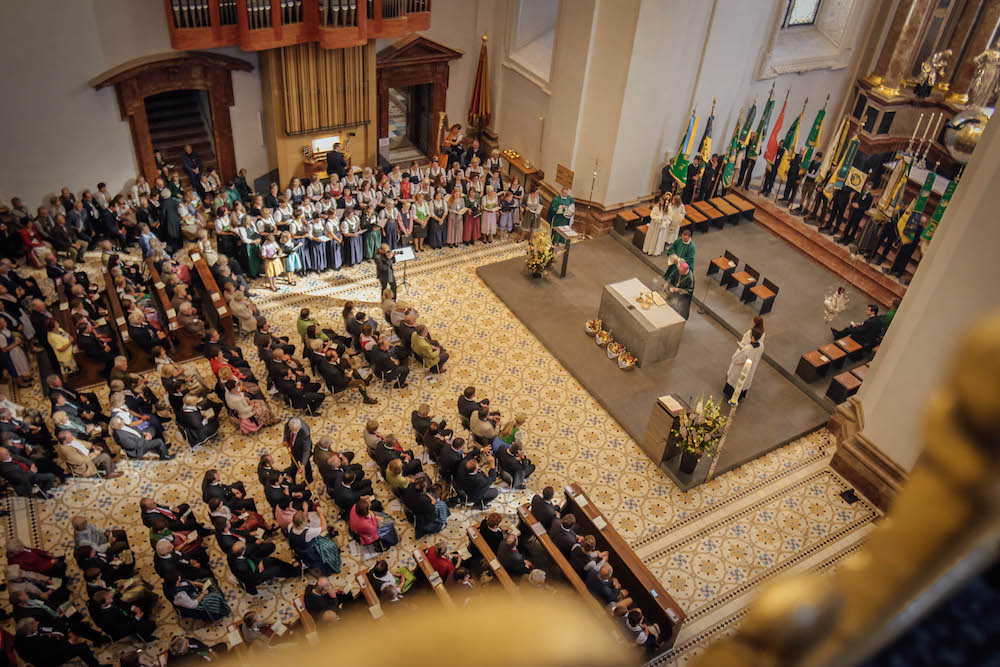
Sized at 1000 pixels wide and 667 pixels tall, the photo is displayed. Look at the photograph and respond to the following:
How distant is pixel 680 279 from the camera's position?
1275cm

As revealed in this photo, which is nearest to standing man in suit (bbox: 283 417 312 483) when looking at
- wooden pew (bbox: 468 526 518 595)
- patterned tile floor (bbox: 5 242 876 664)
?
patterned tile floor (bbox: 5 242 876 664)

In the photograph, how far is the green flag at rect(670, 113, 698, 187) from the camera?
50.4ft

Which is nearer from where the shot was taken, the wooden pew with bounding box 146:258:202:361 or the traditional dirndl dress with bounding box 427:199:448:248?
the wooden pew with bounding box 146:258:202:361

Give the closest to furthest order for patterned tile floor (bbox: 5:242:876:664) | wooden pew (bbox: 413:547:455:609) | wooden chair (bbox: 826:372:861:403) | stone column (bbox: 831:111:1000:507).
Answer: wooden pew (bbox: 413:547:455:609) → stone column (bbox: 831:111:1000:507) → patterned tile floor (bbox: 5:242:876:664) → wooden chair (bbox: 826:372:861:403)

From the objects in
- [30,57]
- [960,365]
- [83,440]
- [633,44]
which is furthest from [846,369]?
[30,57]

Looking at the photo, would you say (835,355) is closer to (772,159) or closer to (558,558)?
(772,159)

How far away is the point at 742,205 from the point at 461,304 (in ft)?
22.4

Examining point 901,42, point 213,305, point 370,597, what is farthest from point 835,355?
point 213,305

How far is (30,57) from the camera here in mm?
12781

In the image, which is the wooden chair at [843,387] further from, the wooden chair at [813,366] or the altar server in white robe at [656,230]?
the altar server in white robe at [656,230]

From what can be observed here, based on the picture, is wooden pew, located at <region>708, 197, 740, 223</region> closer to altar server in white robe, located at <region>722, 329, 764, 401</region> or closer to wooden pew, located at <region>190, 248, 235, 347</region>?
altar server in white robe, located at <region>722, 329, 764, 401</region>

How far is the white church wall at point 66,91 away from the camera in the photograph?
41.6 ft

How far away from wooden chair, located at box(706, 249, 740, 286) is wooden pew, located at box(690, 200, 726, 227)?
1.53m

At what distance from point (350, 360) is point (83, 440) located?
3655 millimetres
